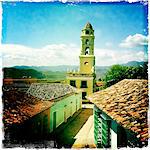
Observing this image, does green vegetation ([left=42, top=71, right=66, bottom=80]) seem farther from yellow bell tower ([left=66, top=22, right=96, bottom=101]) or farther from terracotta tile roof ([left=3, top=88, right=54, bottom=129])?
terracotta tile roof ([left=3, top=88, right=54, bottom=129])

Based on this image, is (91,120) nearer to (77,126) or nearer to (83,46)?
(77,126)

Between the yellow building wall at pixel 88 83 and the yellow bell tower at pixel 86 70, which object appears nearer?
the yellow bell tower at pixel 86 70

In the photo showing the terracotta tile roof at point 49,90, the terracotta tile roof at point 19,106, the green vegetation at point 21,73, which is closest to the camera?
the terracotta tile roof at point 19,106

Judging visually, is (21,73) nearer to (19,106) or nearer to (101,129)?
(19,106)

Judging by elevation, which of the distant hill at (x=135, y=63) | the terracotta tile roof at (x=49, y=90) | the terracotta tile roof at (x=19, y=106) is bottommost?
the terracotta tile roof at (x=19, y=106)

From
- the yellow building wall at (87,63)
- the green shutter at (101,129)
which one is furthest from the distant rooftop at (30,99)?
the green shutter at (101,129)

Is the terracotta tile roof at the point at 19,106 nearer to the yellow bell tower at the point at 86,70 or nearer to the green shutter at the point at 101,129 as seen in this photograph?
the yellow bell tower at the point at 86,70

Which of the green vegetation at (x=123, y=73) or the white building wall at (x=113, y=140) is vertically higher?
the green vegetation at (x=123, y=73)
